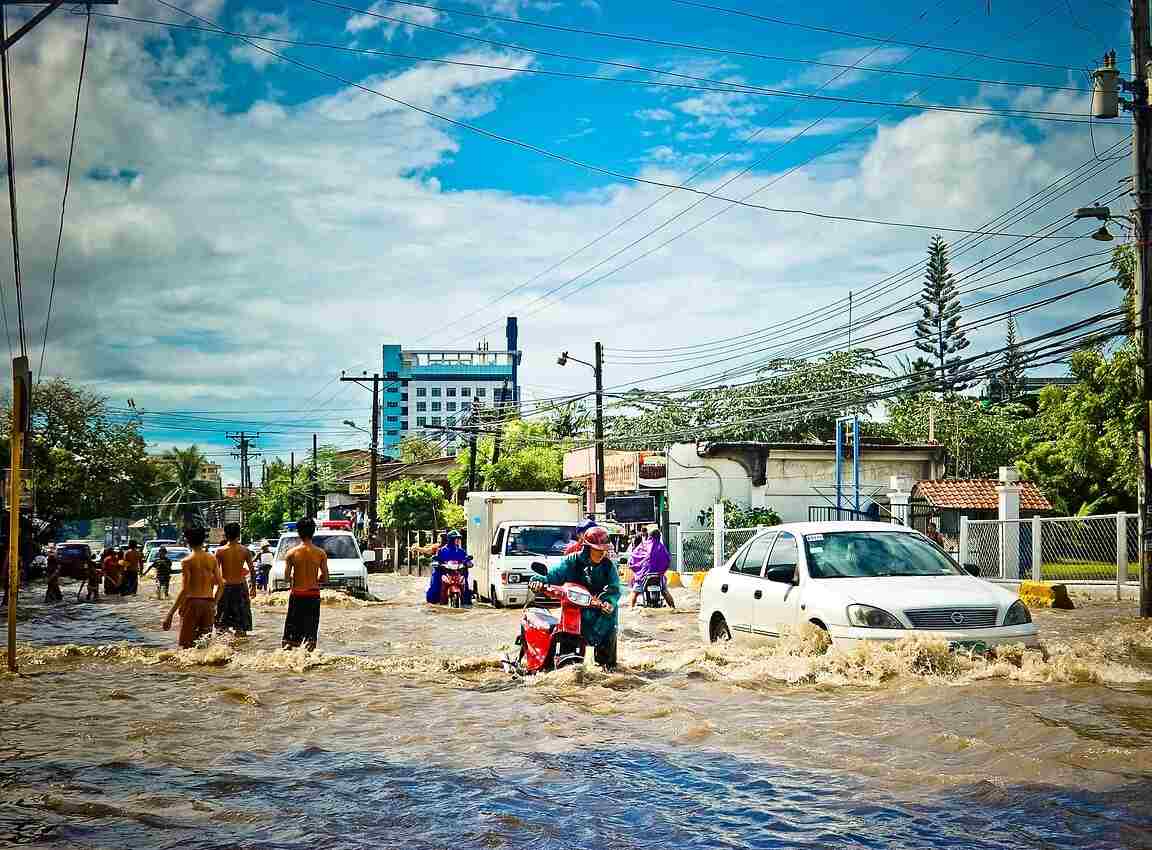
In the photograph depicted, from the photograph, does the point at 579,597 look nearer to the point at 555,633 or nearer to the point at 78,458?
the point at 555,633

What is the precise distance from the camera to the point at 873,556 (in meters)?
11.8

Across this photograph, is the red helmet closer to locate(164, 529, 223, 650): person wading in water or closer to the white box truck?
locate(164, 529, 223, 650): person wading in water

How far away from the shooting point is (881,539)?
12.1 metres

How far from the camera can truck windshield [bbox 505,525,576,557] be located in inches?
939

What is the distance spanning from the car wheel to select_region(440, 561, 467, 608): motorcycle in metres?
12.2

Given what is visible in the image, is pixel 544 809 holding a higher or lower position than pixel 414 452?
lower

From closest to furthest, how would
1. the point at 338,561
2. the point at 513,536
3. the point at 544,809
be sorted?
the point at 544,809 → the point at 513,536 → the point at 338,561

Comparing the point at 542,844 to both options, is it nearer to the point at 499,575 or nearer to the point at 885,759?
the point at 885,759

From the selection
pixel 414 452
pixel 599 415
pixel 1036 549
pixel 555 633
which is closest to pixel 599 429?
pixel 599 415

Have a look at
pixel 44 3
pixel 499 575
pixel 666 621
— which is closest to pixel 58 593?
pixel 499 575

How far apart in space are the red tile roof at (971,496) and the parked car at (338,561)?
1751 cm

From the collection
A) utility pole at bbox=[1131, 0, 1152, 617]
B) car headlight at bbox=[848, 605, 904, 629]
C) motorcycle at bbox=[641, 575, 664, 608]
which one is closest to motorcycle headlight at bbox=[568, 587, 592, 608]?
car headlight at bbox=[848, 605, 904, 629]

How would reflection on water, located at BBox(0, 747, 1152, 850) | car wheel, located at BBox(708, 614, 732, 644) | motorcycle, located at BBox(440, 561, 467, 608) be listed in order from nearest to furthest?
reflection on water, located at BBox(0, 747, 1152, 850), car wheel, located at BBox(708, 614, 732, 644), motorcycle, located at BBox(440, 561, 467, 608)

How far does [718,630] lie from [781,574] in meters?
1.51
